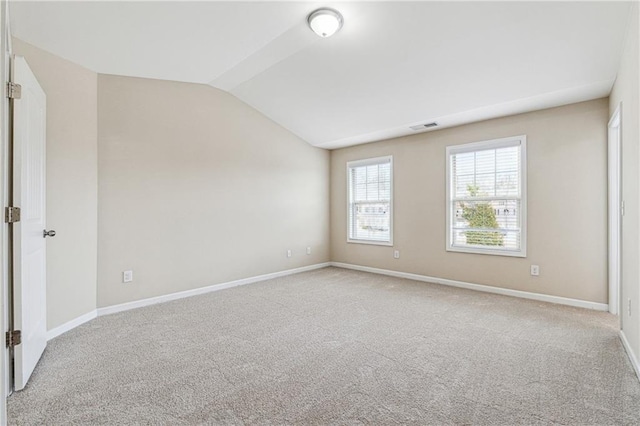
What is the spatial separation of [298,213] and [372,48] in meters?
3.05

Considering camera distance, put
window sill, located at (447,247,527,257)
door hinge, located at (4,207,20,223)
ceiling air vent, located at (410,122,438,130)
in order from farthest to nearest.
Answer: ceiling air vent, located at (410,122,438,130) < window sill, located at (447,247,527,257) < door hinge, located at (4,207,20,223)

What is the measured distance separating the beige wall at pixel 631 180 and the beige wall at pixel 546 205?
91 centimetres

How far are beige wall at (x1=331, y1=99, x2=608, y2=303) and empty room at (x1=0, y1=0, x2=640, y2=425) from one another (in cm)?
2

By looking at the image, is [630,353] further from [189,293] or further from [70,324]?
[70,324]

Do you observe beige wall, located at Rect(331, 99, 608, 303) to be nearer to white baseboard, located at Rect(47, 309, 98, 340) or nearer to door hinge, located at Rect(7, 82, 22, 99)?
white baseboard, located at Rect(47, 309, 98, 340)

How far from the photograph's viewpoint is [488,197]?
4.37 meters

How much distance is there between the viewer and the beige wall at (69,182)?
9.60 ft

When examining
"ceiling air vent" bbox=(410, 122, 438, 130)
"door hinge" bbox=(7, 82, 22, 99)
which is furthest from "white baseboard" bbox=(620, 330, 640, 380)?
"door hinge" bbox=(7, 82, 22, 99)

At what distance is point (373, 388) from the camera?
6.65 ft

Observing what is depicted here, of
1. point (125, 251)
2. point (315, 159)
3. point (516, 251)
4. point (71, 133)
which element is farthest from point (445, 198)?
point (71, 133)

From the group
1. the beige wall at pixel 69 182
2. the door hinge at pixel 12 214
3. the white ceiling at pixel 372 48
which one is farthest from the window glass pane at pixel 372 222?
the door hinge at pixel 12 214

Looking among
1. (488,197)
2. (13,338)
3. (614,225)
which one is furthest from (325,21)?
(614,225)

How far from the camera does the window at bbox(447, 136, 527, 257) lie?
162 inches

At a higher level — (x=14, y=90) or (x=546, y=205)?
(x=14, y=90)
